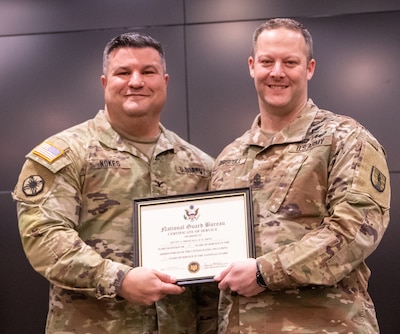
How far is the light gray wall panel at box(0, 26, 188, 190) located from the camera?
3648 mm

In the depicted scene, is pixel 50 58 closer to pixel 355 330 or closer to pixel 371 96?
pixel 371 96

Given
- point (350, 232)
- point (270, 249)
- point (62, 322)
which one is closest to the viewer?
point (350, 232)

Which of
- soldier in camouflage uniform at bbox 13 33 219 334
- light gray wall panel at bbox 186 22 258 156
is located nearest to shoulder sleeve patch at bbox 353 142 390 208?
soldier in camouflage uniform at bbox 13 33 219 334

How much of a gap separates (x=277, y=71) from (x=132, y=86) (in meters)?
0.63

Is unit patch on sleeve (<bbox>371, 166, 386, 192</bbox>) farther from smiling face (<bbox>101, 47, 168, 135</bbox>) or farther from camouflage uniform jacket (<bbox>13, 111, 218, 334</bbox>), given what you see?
smiling face (<bbox>101, 47, 168, 135</bbox>)

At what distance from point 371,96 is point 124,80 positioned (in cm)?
147

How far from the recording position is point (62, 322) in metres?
2.52

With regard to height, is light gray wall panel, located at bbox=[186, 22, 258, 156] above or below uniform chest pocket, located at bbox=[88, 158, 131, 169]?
above

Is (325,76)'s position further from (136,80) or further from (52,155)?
(52,155)

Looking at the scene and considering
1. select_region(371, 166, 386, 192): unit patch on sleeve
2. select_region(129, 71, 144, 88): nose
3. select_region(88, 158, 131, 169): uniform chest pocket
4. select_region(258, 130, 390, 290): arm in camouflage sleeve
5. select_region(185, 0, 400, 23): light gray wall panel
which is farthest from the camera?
select_region(185, 0, 400, 23): light gray wall panel

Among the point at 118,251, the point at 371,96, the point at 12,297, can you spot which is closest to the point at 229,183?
the point at 118,251

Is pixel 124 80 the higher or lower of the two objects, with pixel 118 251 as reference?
higher

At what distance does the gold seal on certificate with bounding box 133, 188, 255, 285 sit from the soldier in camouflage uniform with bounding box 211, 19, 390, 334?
8cm

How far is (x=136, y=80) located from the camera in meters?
2.75
